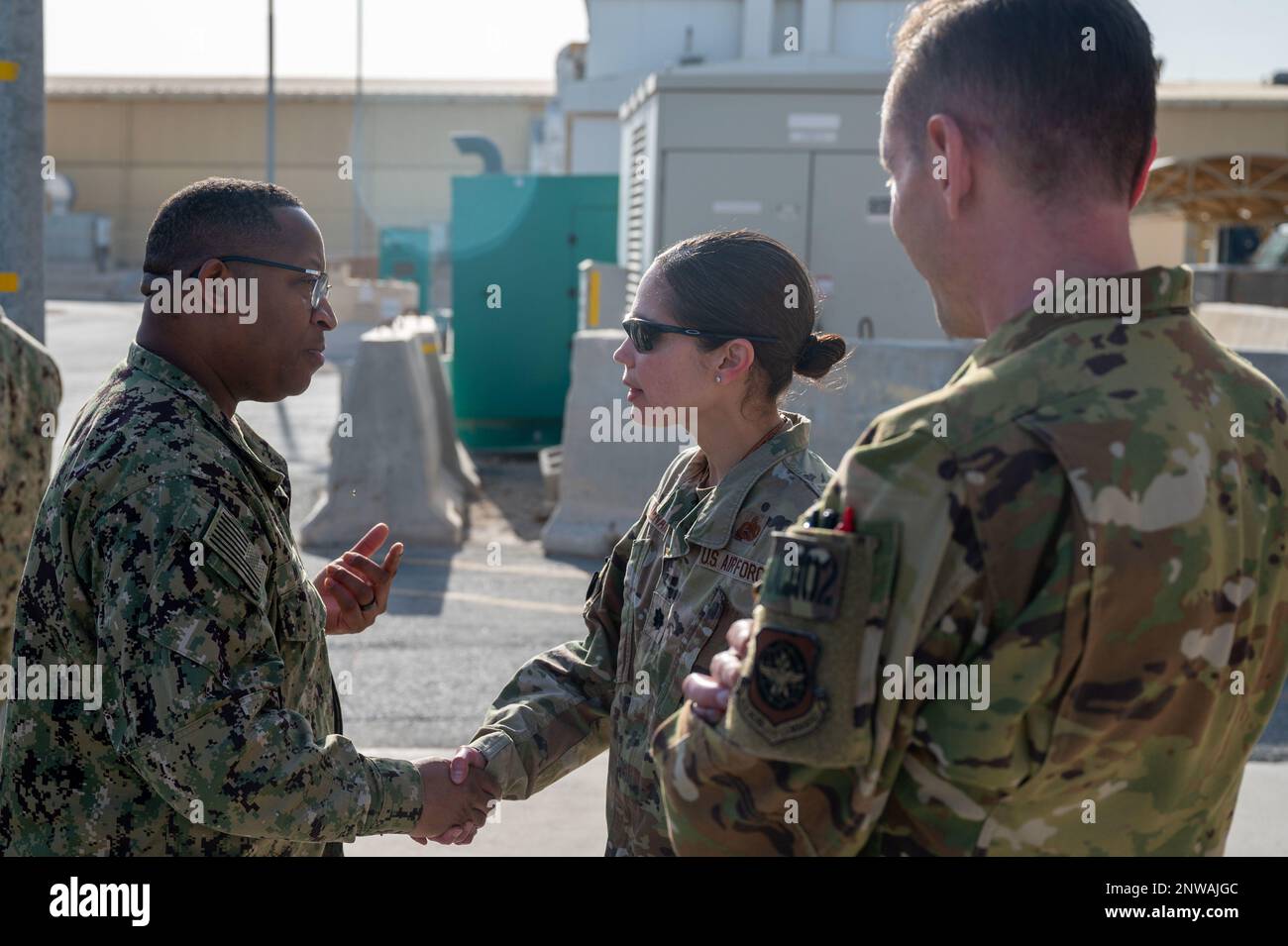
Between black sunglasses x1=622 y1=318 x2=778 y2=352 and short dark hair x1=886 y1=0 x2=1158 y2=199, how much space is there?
109 cm

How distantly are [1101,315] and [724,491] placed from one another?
3.50 feet

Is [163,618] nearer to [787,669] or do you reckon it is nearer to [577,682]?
[577,682]

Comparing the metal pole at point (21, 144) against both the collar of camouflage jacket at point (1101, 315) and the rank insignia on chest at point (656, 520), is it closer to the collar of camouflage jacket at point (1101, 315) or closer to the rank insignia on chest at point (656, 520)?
the rank insignia on chest at point (656, 520)

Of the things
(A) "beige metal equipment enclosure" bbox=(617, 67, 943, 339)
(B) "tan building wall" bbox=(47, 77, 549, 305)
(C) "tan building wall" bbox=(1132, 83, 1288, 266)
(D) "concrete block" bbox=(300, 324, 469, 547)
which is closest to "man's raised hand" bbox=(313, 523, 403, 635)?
(D) "concrete block" bbox=(300, 324, 469, 547)

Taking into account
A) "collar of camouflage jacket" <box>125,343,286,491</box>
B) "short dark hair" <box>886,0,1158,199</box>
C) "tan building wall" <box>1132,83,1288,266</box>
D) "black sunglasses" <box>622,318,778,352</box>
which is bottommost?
"collar of camouflage jacket" <box>125,343,286,491</box>

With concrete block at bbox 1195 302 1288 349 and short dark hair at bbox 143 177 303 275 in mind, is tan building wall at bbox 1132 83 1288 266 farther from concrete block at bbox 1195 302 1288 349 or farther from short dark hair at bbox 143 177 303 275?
short dark hair at bbox 143 177 303 275

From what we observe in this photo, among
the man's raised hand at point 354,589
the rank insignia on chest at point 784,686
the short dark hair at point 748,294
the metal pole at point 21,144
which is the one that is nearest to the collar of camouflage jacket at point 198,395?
the man's raised hand at point 354,589

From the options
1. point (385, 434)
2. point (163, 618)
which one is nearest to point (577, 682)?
point (163, 618)

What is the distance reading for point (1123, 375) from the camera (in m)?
1.52

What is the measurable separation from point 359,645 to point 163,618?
15.7 feet

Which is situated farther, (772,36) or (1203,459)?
(772,36)

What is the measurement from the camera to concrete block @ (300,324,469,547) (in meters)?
8.90

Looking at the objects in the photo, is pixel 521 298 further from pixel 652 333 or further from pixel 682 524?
Result: pixel 682 524
